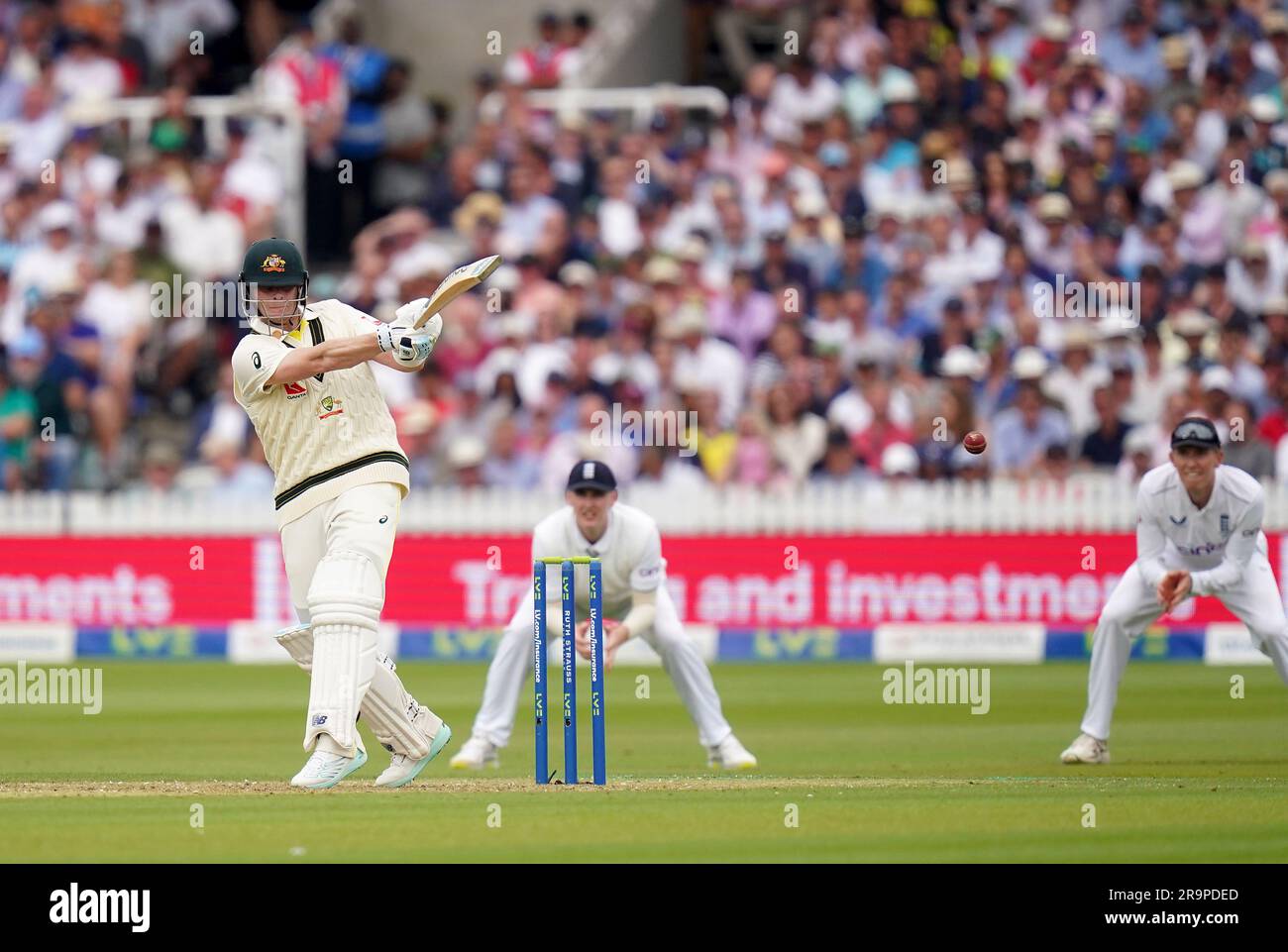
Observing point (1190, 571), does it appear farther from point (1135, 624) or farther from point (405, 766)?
point (405, 766)

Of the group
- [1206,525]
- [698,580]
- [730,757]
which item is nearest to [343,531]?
[730,757]

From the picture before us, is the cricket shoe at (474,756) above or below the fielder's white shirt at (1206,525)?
below

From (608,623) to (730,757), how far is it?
2.85 ft

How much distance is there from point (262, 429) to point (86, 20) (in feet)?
46.3

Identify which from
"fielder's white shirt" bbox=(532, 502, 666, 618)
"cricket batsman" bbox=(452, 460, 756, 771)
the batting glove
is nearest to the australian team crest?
the batting glove

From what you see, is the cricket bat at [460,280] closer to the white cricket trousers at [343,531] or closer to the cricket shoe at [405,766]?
the white cricket trousers at [343,531]

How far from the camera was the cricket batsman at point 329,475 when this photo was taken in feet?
29.7

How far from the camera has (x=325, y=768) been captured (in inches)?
364

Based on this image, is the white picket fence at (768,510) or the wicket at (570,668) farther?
the white picket fence at (768,510)

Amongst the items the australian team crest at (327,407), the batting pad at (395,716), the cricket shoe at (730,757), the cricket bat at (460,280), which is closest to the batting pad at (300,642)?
the batting pad at (395,716)

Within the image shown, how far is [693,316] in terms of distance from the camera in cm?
1862

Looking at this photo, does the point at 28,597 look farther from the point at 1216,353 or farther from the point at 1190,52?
the point at 1190,52

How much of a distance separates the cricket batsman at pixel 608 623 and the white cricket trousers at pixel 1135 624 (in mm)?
1684

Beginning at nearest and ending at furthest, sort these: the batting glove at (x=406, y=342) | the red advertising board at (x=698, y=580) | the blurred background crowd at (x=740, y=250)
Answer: the batting glove at (x=406, y=342), the red advertising board at (x=698, y=580), the blurred background crowd at (x=740, y=250)
